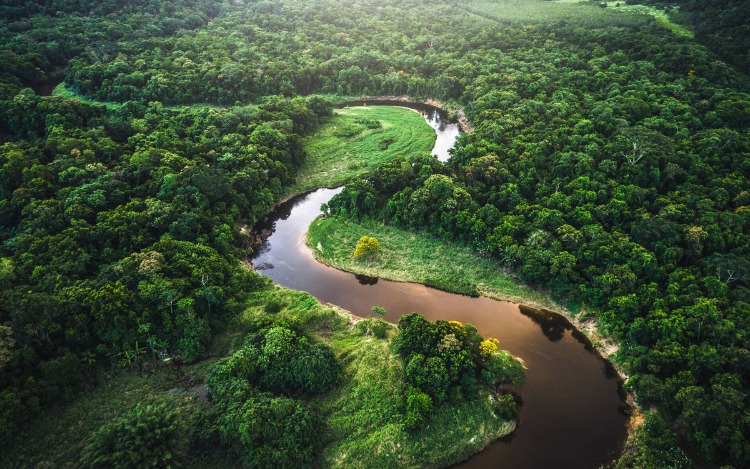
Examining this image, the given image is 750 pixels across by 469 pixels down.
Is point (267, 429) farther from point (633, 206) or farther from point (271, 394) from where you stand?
point (633, 206)

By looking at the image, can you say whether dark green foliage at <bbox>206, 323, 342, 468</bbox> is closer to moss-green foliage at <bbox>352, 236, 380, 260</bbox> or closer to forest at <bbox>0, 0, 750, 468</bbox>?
forest at <bbox>0, 0, 750, 468</bbox>

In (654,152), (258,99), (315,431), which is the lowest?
(315,431)

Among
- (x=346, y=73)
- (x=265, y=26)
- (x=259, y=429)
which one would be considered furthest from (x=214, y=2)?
(x=259, y=429)

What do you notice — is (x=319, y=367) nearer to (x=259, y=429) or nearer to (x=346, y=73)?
(x=259, y=429)

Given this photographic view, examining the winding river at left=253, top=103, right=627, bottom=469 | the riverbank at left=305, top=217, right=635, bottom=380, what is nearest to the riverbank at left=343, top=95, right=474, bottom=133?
the riverbank at left=305, top=217, right=635, bottom=380

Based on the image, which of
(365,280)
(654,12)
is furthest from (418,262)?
(654,12)

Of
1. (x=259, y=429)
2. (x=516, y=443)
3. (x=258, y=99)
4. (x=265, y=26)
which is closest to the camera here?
(x=259, y=429)

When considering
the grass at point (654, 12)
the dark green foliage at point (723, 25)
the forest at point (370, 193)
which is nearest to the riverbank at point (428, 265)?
the forest at point (370, 193)
